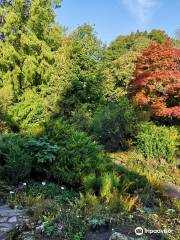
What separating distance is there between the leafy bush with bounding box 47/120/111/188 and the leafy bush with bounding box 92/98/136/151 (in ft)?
11.9

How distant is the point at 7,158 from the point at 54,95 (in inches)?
275

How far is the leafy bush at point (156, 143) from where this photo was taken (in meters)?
12.6

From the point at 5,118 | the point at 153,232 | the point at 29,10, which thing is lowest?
the point at 153,232

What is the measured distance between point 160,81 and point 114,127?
318 centimetres

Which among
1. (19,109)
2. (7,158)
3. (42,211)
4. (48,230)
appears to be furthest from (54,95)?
(48,230)

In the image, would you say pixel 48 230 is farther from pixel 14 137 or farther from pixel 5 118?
pixel 5 118

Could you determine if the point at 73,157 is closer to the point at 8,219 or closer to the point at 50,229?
the point at 8,219

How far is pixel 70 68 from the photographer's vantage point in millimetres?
13312

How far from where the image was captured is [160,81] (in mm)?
13797

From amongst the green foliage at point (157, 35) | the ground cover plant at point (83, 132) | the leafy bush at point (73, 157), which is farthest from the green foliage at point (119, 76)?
the green foliage at point (157, 35)

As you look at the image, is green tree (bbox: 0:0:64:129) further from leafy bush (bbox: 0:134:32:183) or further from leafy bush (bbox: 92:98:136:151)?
leafy bush (bbox: 0:134:32:183)

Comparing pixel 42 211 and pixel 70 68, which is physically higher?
pixel 70 68

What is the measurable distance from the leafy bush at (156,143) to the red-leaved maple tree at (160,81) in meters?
0.98

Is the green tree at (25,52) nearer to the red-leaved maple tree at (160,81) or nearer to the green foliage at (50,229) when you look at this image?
the red-leaved maple tree at (160,81)
